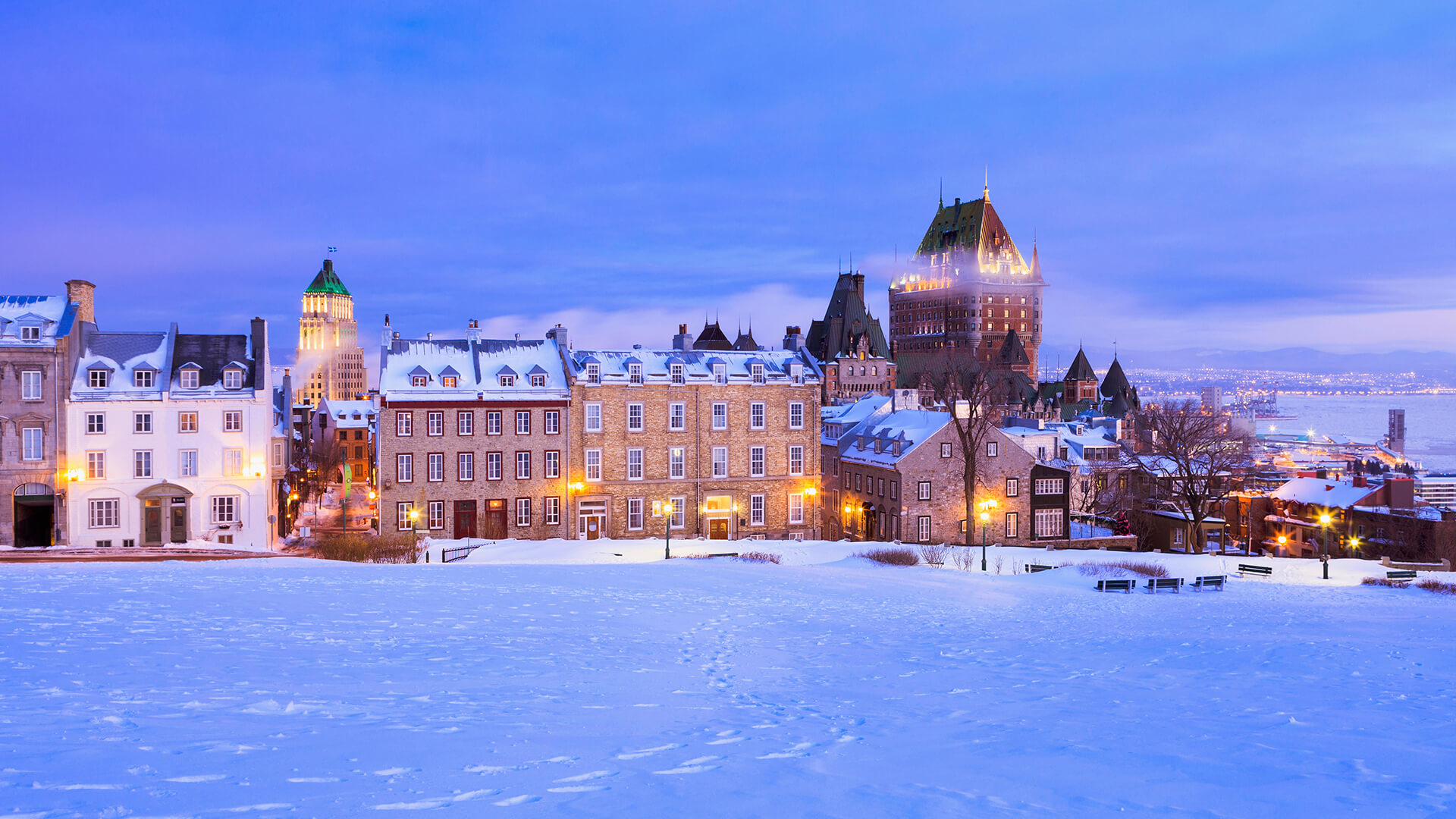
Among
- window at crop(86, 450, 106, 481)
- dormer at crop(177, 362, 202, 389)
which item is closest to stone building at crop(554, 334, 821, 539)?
dormer at crop(177, 362, 202, 389)

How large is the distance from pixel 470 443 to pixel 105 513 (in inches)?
574

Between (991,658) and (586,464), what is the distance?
103 feet

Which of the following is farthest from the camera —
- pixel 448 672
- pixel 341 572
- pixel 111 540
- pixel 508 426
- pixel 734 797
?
pixel 508 426

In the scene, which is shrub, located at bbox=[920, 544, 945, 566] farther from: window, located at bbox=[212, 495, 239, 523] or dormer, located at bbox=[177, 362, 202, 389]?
dormer, located at bbox=[177, 362, 202, 389]

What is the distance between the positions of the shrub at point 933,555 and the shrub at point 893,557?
755 mm

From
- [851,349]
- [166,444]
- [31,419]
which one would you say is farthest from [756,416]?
[851,349]

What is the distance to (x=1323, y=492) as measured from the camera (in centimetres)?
6000

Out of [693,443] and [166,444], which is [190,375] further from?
[693,443]

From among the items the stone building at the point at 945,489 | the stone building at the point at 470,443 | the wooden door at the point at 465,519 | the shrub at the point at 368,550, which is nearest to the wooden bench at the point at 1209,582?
the stone building at the point at 945,489

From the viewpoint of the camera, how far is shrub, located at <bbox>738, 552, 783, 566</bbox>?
31469mm

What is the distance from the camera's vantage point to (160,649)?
481 inches

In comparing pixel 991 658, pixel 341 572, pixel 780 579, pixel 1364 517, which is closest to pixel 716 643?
pixel 991 658

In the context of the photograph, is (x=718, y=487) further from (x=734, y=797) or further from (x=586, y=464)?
(x=734, y=797)

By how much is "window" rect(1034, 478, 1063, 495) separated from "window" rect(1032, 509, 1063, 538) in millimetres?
903
